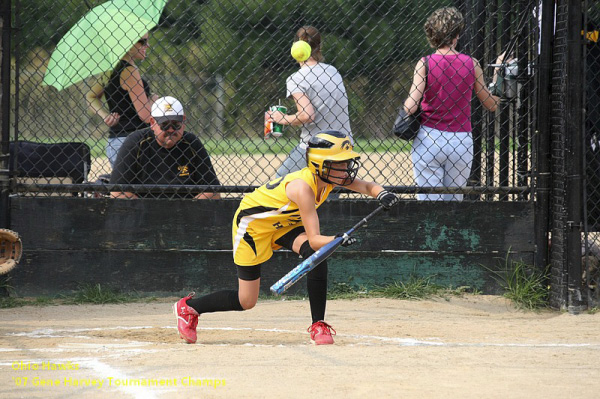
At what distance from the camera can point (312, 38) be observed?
6285 mm

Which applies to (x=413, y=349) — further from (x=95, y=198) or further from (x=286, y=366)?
(x=95, y=198)

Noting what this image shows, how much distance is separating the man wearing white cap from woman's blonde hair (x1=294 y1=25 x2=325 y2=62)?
1084mm

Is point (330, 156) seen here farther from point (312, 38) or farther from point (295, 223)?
point (312, 38)

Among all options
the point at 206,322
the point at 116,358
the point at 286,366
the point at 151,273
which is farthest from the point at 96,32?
the point at 286,366

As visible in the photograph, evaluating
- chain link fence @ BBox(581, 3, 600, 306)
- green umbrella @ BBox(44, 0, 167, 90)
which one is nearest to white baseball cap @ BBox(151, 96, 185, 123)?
green umbrella @ BBox(44, 0, 167, 90)

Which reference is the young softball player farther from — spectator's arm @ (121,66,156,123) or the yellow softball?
spectator's arm @ (121,66,156,123)

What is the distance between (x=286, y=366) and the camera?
13.2 ft

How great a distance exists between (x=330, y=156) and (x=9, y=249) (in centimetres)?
254

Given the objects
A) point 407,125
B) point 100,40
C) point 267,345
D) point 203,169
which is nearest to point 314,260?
point 267,345

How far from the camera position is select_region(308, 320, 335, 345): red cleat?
15.5 feet

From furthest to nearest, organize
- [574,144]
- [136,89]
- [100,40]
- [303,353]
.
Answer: [100,40]
[136,89]
[574,144]
[303,353]

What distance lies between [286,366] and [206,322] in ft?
5.45

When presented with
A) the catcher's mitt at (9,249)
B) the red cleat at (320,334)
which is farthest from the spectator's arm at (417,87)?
the catcher's mitt at (9,249)

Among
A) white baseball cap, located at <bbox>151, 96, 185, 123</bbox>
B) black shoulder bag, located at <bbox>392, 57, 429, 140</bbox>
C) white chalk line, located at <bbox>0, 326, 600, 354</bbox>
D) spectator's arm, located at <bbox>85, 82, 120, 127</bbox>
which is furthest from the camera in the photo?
spectator's arm, located at <bbox>85, 82, 120, 127</bbox>
